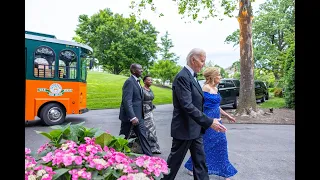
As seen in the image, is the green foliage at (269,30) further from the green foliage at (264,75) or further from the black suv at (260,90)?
the black suv at (260,90)

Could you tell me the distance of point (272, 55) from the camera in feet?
105

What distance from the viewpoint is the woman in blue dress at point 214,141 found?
4340 mm

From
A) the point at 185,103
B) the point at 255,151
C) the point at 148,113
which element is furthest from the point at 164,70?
the point at 185,103

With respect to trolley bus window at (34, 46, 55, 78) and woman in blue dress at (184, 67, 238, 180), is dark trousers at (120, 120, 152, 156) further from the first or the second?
trolley bus window at (34, 46, 55, 78)

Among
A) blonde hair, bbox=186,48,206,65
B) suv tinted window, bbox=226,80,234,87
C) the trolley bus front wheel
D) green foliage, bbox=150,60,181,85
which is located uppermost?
green foliage, bbox=150,60,181,85

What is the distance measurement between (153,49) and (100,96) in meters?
22.5

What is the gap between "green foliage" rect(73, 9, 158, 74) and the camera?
43.8m

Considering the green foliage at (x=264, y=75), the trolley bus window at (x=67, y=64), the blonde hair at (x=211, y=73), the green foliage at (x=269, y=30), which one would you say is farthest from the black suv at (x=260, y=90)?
the blonde hair at (x=211, y=73)

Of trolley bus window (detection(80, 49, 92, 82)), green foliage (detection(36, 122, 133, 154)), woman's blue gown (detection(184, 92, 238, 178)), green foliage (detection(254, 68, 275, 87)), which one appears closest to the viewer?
green foliage (detection(36, 122, 133, 154))

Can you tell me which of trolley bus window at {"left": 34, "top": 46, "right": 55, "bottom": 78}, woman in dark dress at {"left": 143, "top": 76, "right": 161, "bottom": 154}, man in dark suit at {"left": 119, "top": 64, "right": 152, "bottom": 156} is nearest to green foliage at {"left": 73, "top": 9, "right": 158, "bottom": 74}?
trolley bus window at {"left": 34, "top": 46, "right": 55, "bottom": 78}

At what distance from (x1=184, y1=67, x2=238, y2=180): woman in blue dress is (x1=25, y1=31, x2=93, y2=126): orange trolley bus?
23.9 feet

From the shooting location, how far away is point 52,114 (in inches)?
404
